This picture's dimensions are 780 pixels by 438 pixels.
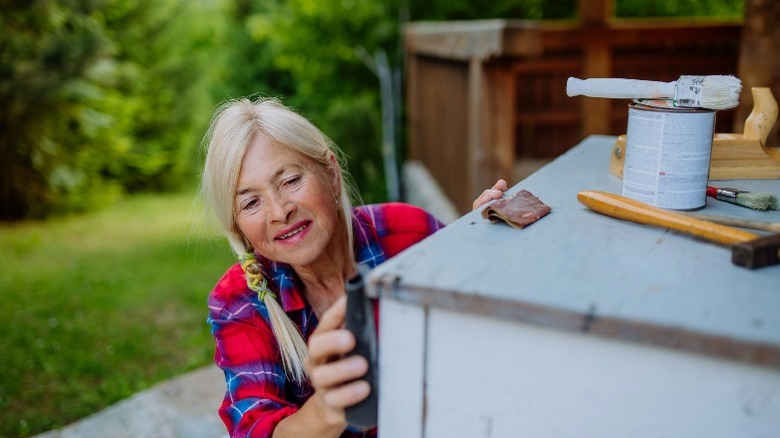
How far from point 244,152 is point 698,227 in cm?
101

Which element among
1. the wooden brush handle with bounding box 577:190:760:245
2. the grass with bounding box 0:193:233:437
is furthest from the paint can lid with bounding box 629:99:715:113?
the grass with bounding box 0:193:233:437

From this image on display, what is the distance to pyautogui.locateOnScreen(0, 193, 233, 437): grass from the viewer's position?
12.5 feet

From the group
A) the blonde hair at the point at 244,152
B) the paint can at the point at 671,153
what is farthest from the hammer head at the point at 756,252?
the blonde hair at the point at 244,152

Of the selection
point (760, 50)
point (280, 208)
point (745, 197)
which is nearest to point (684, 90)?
point (745, 197)

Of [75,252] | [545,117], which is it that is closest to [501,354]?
[545,117]

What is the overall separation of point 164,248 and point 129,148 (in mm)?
2692

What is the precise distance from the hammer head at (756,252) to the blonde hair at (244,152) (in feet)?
3.23

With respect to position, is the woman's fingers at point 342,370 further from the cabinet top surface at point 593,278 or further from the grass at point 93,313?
the grass at point 93,313

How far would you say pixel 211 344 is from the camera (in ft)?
15.2

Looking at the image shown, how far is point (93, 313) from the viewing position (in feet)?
16.9

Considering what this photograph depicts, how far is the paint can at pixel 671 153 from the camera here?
4.24ft

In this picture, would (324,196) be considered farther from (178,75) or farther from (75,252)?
(178,75)

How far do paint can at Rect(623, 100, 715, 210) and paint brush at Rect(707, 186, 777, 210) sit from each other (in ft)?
0.30

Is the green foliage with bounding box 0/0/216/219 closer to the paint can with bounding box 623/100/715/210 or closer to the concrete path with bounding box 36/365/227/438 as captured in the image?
the concrete path with bounding box 36/365/227/438
